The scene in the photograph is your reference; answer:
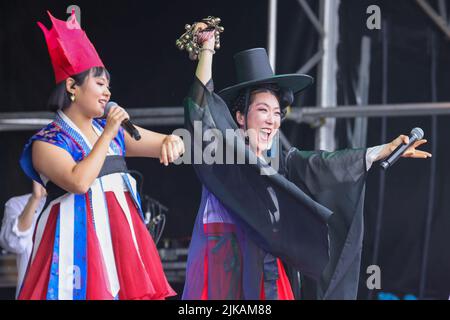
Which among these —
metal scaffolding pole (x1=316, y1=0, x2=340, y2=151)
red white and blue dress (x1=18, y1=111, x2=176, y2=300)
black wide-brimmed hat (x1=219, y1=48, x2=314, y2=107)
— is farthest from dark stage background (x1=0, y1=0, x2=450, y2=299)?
red white and blue dress (x1=18, y1=111, x2=176, y2=300)

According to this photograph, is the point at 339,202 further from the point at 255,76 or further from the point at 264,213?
the point at 255,76

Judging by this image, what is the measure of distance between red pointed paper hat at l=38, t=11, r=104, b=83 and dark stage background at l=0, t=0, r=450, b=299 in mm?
1822

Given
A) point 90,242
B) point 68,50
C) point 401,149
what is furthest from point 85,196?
point 401,149

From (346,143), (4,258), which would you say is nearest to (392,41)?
(346,143)

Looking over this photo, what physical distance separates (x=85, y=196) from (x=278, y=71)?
2.21 metres

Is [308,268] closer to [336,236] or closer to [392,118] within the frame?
[336,236]

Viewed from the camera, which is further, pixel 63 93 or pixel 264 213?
pixel 264 213

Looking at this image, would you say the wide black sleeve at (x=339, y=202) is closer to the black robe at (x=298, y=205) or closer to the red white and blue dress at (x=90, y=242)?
the black robe at (x=298, y=205)

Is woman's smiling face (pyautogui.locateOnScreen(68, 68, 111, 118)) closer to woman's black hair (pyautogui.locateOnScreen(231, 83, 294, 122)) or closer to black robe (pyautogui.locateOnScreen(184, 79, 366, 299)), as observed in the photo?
black robe (pyautogui.locateOnScreen(184, 79, 366, 299))

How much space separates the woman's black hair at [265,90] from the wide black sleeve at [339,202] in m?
0.27

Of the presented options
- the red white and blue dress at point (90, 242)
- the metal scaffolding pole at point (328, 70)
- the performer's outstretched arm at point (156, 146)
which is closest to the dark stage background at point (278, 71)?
the metal scaffolding pole at point (328, 70)

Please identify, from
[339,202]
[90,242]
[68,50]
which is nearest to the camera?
[90,242]

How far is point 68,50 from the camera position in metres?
3.52

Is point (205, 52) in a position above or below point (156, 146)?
above
